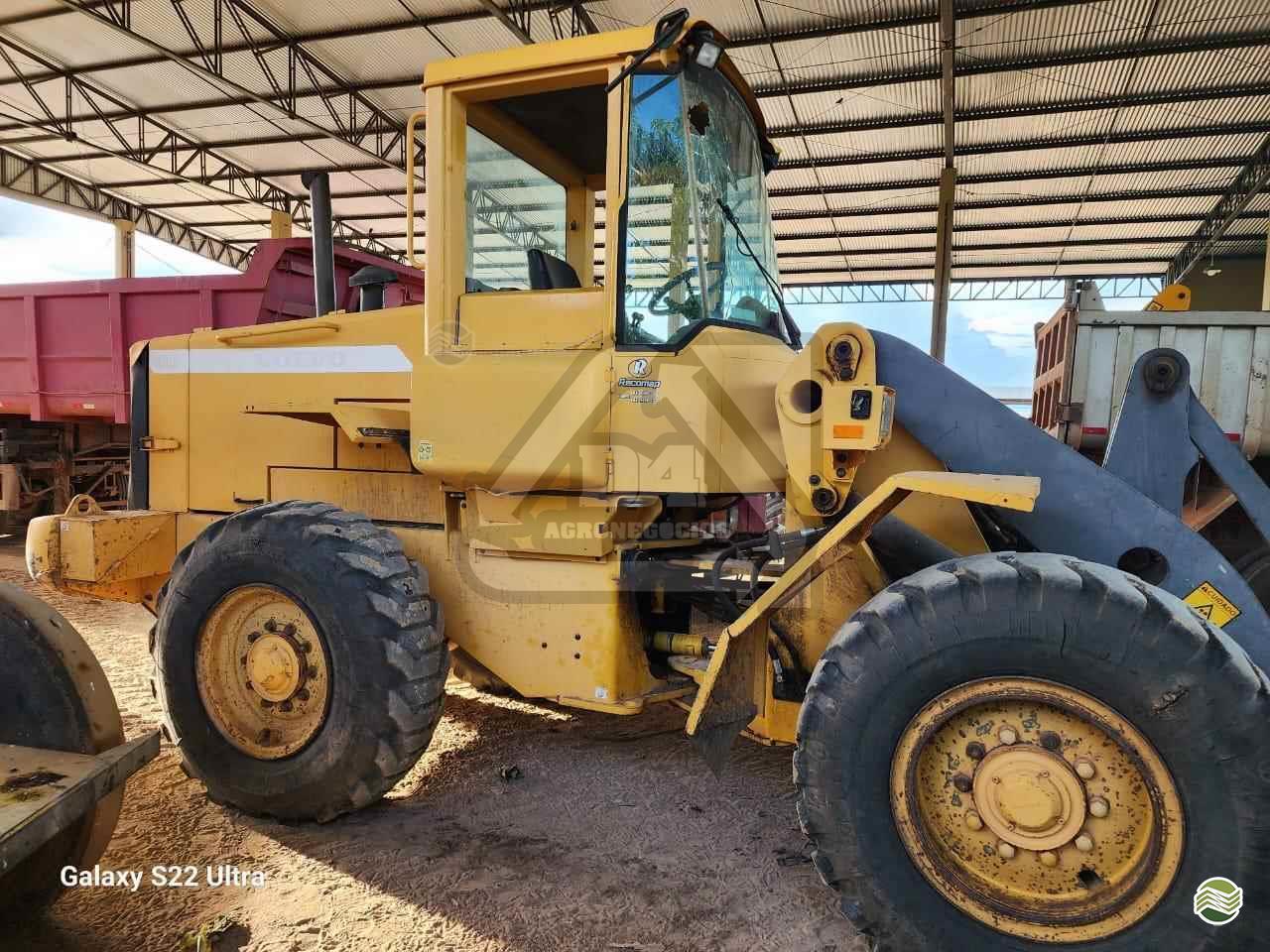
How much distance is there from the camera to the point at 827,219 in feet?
58.8

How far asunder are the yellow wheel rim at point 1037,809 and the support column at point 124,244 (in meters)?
24.3

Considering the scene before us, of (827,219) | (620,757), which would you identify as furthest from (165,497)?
(827,219)

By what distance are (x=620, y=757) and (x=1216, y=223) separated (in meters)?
18.4

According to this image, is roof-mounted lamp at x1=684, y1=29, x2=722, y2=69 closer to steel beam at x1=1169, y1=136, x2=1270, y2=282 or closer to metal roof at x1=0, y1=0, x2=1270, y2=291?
metal roof at x1=0, y1=0, x2=1270, y2=291

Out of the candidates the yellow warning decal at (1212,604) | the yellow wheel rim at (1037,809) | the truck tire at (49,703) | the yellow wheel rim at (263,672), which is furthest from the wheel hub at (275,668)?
the yellow warning decal at (1212,604)

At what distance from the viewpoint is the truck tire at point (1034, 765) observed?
2.21 metres

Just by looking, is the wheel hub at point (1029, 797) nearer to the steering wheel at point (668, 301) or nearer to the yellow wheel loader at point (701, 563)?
the yellow wheel loader at point (701, 563)

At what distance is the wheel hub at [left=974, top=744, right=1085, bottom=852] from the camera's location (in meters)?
2.38

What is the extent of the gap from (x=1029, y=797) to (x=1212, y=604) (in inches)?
40.3

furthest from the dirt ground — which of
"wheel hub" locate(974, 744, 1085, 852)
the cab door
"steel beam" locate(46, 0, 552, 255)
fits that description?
"steel beam" locate(46, 0, 552, 255)

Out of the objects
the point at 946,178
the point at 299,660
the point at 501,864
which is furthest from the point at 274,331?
the point at 946,178

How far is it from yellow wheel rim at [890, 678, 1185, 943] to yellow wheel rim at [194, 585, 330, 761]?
236cm

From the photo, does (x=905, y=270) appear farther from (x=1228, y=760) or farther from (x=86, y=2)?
(x=1228, y=760)

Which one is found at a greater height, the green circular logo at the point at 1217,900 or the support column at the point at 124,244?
the support column at the point at 124,244
